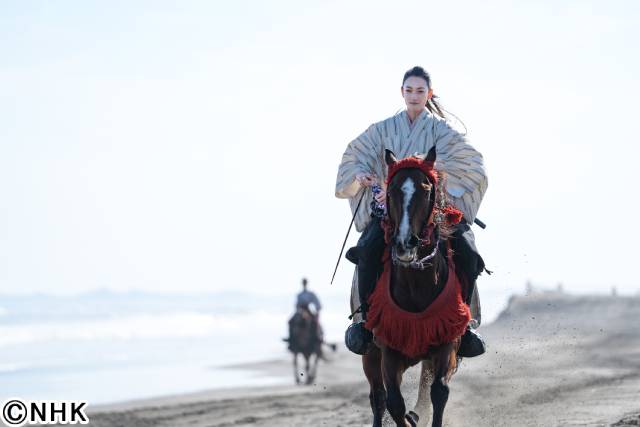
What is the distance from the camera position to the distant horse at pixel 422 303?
337 inches

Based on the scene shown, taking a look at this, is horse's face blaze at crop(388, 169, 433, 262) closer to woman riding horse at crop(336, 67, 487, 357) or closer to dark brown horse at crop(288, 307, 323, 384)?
woman riding horse at crop(336, 67, 487, 357)

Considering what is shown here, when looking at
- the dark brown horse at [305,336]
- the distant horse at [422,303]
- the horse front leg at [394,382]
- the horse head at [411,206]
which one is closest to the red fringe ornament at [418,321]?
the distant horse at [422,303]

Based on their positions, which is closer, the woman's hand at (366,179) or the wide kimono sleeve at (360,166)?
the woman's hand at (366,179)

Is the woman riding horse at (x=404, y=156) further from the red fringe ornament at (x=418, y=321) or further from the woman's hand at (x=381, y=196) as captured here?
the red fringe ornament at (x=418, y=321)

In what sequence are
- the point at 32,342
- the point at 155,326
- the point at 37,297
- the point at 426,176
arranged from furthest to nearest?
the point at 37,297
the point at 155,326
the point at 32,342
the point at 426,176

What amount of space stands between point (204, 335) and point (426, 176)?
46560mm

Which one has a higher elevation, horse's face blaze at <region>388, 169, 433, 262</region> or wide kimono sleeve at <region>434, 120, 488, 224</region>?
wide kimono sleeve at <region>434, 120, 488, 224</region>

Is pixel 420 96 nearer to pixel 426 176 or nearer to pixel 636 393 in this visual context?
pixel 426 176

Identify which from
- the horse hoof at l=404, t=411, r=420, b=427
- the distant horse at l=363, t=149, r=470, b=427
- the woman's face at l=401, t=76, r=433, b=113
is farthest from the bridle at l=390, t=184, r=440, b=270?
the woman's face at l=401, t=76, r=433, b=113

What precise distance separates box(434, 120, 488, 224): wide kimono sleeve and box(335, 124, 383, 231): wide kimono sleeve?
20.1 inches

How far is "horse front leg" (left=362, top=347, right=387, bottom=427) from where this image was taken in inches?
397

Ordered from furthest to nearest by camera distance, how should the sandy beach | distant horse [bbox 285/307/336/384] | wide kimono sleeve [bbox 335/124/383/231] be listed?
distant horse [bbox 285/307/336/384] < the sandy beach < wide kimono sleeve [bbox 335/124/383/231]

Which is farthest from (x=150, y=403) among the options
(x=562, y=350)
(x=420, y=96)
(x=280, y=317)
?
(x=280, y=317)

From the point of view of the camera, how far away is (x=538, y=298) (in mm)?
50594
